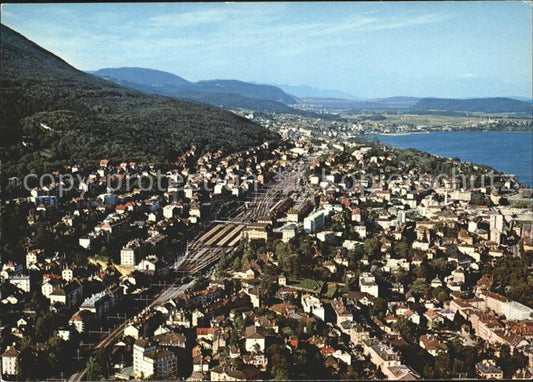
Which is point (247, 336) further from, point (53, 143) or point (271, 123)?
point (271, 123)

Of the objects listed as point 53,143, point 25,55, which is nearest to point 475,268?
point 53,143

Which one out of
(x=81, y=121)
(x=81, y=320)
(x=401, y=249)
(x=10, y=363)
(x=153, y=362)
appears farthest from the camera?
(x=81, y=121)

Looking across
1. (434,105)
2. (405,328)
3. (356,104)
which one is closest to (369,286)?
(405,328)

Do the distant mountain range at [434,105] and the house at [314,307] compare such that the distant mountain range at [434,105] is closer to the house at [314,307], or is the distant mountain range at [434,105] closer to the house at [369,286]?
the house at [369,286]

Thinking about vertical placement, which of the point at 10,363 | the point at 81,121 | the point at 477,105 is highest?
the point at 477,105

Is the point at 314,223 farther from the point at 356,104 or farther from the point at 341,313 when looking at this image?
the point at 356,104

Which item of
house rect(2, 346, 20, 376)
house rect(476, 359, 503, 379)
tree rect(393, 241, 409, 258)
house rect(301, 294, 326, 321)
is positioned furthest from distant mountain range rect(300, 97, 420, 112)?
house rect(2, 346, 20, 376)
